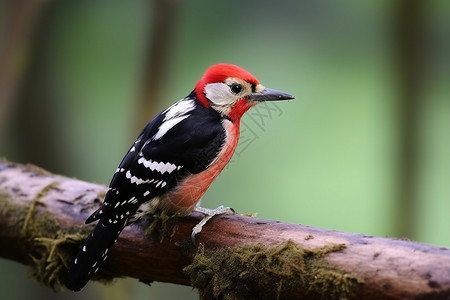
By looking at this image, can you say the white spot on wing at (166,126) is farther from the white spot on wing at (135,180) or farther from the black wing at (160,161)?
the white spot on wing at (135,180)

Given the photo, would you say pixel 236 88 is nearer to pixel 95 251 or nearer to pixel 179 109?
pixel 179 109

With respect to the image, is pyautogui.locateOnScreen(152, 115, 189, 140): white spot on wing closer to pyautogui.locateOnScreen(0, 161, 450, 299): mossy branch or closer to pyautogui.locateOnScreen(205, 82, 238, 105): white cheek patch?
pyautogui.locateOnScreen(205, 82, 238, 105): white cheek patch

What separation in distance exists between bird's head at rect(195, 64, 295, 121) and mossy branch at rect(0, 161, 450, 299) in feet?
1.51

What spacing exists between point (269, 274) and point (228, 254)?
7.2 inches

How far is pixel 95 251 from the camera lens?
2.29 meters

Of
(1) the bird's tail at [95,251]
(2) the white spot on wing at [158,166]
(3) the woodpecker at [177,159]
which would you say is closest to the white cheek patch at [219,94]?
(3) the woodpecker at [177,159]

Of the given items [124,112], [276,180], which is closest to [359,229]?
[276,180]

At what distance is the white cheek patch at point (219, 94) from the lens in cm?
254

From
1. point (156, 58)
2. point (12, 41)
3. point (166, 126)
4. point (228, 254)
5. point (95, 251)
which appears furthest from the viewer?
point (156, 58)

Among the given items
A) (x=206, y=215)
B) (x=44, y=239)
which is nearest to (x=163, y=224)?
(x=206, y=215)

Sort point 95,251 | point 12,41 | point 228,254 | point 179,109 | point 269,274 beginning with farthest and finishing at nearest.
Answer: point 12,41, point 179,109, point 95,251, point 228,254, point 269,274

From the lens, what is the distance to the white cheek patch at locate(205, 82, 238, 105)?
100 inches

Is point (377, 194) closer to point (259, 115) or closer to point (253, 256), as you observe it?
point (259, 115)

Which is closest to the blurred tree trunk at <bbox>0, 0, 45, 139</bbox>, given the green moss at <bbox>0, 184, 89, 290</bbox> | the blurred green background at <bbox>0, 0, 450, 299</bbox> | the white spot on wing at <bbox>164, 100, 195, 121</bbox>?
the blurred green background at <bbox>0, 0, 450, 299</bbox>
